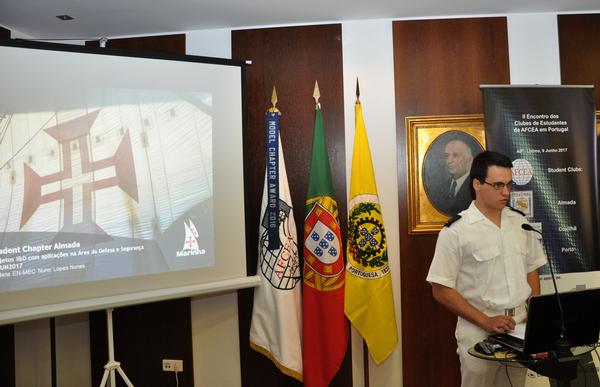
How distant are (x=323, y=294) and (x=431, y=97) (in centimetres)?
150

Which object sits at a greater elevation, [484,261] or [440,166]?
[440,166]

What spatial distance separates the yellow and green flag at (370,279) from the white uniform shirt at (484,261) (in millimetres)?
668

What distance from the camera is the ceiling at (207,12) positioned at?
2.80m

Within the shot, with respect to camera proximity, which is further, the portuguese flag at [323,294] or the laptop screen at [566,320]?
the portuguese flag at [323,294]

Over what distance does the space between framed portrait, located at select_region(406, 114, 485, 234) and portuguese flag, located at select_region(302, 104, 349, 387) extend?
23.0 inches

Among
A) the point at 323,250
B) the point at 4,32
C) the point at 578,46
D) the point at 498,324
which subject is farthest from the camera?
the point at 578,46

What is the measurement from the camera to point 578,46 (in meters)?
3.15

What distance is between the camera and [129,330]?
321 centimetres

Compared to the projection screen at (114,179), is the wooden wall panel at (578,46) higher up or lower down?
higher up

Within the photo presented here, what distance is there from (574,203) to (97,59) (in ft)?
9.64

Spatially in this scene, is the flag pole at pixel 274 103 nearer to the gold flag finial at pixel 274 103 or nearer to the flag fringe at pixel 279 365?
the gold flag finial at pixel 274 103

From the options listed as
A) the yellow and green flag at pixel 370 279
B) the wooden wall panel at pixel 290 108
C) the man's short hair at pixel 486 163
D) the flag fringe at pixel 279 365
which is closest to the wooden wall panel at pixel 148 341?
the wooden wall panel at pixel 290 108

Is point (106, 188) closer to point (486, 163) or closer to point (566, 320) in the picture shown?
→ point (486, 163)

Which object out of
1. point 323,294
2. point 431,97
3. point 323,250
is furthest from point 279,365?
point 431,97
